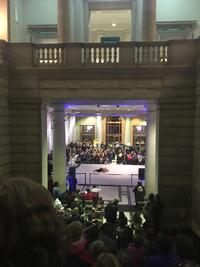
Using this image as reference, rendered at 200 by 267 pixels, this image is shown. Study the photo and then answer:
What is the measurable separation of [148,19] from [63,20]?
3805 millimetres

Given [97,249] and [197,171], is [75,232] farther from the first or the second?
[197,171]

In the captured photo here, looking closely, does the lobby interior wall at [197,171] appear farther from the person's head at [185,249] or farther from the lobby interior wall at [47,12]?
the lobby interior wall at [47,12]

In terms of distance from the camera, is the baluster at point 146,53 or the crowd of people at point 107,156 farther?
the crowd of people at point 107,156

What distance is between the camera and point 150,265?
13.9ft

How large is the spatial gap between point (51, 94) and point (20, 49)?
1950mm

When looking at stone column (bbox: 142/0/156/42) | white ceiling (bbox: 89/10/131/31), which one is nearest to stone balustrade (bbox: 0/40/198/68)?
stone column (bbox: 142/0/156/42)

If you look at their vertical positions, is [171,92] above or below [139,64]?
below

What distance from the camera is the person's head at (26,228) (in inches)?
37.3

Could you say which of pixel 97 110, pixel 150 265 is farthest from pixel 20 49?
pixel 97 110

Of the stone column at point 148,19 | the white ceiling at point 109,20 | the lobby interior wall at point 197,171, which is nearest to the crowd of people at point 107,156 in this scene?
the white ceiling at point 109,20

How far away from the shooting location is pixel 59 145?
15555 mm

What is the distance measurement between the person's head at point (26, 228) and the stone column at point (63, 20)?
1380 cm

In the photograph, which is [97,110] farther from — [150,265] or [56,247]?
[56,247]

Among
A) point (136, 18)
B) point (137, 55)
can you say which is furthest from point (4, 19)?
point (137, 55)
